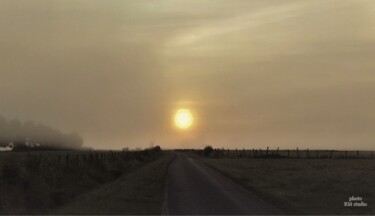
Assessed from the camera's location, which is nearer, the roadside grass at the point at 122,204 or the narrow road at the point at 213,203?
the narrow road at the point at 213,203

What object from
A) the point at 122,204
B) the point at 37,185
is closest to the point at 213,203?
the point at 122,204

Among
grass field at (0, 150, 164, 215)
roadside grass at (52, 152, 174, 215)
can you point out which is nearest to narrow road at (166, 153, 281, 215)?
roadside grass at (52, 152, 174, 215)

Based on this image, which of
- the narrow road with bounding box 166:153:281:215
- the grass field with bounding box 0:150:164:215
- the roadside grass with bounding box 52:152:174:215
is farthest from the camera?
the grass field with bounding box 0:150:164:215

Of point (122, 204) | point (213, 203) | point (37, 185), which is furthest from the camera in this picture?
point (37, 185)

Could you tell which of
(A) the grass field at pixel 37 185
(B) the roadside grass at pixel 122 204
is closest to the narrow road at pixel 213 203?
(B) the roadside grass at pixel 122 204

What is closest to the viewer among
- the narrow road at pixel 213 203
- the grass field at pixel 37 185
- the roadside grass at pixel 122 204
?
the narrow road at pixel 213 203

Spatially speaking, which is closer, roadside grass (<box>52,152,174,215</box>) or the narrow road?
the narrow road

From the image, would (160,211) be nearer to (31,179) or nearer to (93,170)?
(31,179)

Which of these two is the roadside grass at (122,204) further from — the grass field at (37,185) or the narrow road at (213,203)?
the grass field at (37,185)

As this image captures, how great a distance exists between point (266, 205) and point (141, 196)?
7.66m

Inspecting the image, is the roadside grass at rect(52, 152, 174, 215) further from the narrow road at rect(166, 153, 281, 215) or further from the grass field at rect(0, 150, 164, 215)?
the grass field at rect(0, 150, 164, 215)

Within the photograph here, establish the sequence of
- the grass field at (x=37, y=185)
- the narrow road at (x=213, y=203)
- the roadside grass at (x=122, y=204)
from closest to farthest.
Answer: the narrow road at (x=213, y=203)
the roadside grass at (x=122, y=204)
the grass field at (x=37, y=185)

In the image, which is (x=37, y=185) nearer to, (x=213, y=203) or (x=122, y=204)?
(x=122, y=204)

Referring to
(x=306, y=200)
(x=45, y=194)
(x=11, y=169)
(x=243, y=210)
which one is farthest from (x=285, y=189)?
(x=11, y=169)
